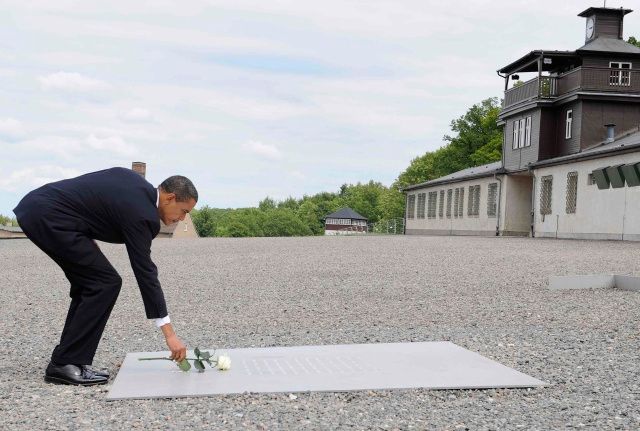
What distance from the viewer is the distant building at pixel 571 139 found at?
103 ft

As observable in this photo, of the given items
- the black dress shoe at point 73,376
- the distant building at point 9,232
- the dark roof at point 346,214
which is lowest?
the distant building at point 9,232

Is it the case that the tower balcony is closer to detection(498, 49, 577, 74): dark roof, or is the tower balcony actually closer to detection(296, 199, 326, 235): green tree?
detection(498, 49, 577, 74): dark roof

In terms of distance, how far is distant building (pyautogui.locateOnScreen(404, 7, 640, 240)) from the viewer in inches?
1238

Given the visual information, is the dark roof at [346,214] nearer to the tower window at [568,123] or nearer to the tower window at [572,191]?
the tower window at [568,123]

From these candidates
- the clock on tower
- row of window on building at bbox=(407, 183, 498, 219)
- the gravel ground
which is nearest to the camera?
the gravel ground

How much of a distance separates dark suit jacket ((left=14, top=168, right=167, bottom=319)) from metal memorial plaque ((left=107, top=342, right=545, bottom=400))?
21.9 inches

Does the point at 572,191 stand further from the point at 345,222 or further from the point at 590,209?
the point at 345,222

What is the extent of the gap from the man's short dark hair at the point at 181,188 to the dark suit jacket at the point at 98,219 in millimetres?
121

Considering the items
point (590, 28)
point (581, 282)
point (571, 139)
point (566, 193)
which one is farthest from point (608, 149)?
point (581, 282)

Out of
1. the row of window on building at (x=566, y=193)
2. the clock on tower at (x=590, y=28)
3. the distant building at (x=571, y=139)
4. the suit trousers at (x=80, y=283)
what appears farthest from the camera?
the clock on tower at (x=590, y=28)

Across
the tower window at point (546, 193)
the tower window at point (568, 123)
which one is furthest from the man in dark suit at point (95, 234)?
the tower window at point (568, 123)

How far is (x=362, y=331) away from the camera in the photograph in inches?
A: 321

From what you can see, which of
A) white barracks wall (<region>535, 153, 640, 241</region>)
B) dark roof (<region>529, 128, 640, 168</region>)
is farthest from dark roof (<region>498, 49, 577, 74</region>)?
white barracks wall (<region>535, 153, 640, 241</region>)

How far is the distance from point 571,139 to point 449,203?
15.1 m
